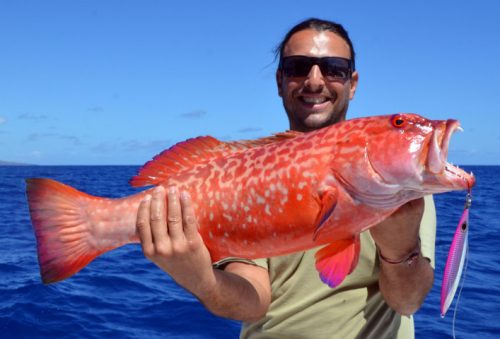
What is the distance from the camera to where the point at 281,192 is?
2914 mm

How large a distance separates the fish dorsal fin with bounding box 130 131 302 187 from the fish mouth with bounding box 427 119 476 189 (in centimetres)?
87

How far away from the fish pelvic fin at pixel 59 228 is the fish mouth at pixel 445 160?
79.5 inches

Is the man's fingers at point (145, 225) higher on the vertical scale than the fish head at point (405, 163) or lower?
lower

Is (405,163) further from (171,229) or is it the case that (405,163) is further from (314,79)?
(314,79)

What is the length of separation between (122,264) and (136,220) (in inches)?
420

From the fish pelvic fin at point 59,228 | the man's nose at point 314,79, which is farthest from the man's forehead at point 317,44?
the fish pelvic fin at point 59,228

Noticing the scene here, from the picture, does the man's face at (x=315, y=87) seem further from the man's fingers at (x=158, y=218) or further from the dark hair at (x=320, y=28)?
the man's fingers at (x=158, y=218)

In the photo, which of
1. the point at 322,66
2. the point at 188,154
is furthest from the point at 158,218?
the point at 322,66

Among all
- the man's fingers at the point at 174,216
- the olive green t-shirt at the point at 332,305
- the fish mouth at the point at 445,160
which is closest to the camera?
the fish mouth at the point at 445,160

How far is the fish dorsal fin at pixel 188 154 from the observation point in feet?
10.6

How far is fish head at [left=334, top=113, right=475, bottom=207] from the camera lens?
2.62 meters

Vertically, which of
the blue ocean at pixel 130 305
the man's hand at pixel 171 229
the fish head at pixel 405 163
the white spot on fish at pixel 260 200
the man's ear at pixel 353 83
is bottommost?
the blue ocean at pixel 130 305

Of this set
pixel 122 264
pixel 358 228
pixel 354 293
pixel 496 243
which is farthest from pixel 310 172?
pixel 496 243

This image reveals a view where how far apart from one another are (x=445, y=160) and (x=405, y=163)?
0.20 m
